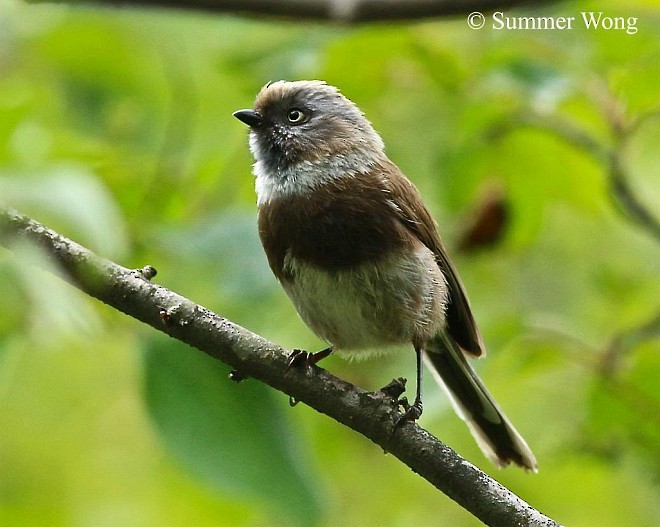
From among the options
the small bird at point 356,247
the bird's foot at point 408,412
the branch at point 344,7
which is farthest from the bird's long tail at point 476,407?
the branch at point 344,7

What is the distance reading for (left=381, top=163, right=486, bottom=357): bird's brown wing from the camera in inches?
168

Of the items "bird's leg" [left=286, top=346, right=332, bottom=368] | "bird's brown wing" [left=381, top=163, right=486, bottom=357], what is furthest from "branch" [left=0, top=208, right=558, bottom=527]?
"bird's brown wing" [left=381, top=163, right=486, bottom=357]

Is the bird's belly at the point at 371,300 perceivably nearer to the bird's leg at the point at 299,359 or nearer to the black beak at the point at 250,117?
the bird's leg at the point at 299,359

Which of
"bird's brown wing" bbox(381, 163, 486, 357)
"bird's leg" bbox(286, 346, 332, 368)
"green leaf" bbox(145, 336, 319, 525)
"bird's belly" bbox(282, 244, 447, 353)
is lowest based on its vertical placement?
"green leaf" bbox(145, 336, 319, 525)

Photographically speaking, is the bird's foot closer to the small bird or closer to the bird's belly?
the small bird

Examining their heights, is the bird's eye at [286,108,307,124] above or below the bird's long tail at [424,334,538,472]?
above

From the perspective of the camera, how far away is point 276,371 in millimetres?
3047

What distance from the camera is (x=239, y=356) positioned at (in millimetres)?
3008

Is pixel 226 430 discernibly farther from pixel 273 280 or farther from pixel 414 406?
pixel 273 280

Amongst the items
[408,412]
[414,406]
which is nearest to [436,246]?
[414,406]

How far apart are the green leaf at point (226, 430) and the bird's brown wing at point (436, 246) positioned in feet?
3.82

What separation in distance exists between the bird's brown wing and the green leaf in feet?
3.82

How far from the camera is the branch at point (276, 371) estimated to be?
279 cm

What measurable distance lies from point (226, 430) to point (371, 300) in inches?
36.4
